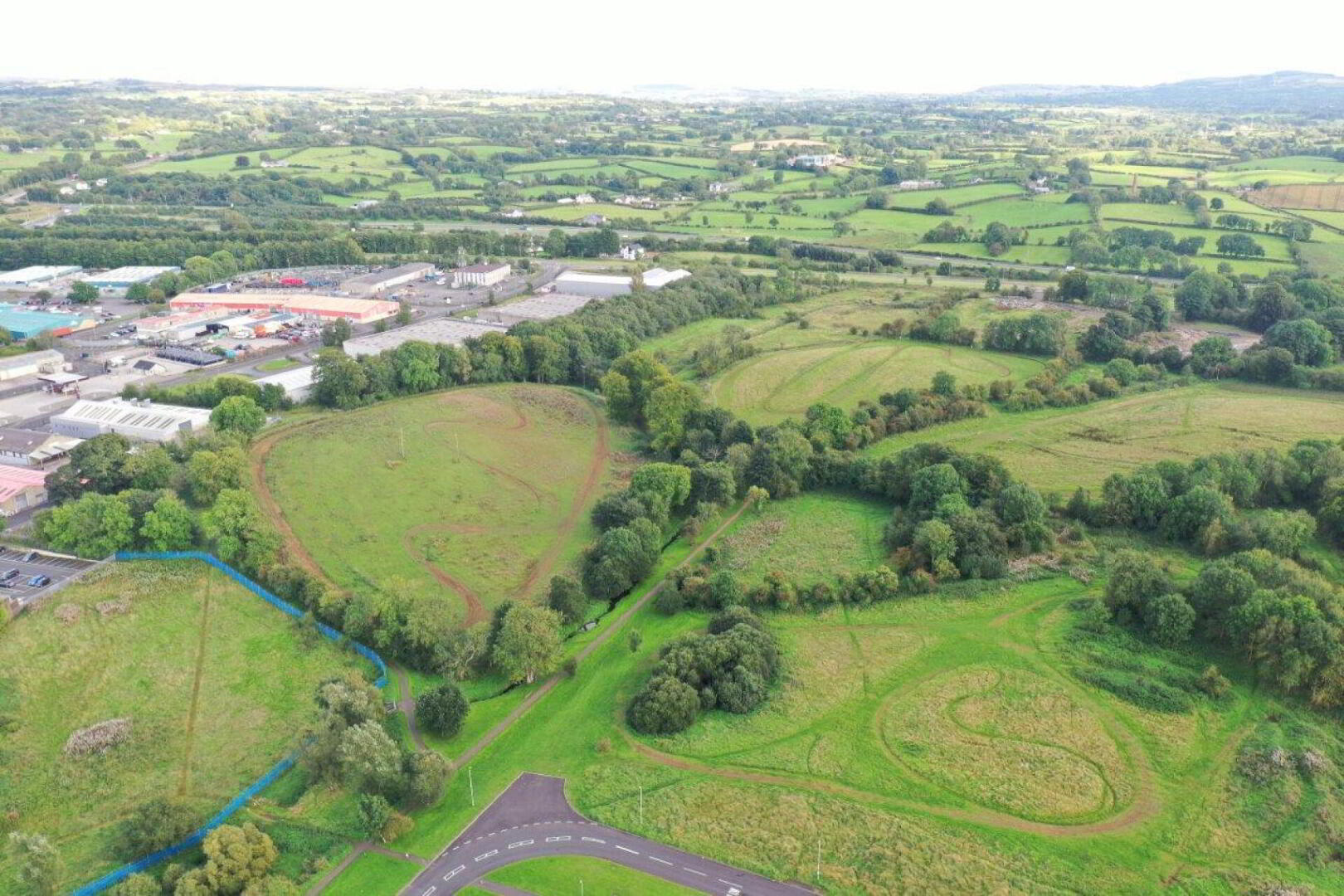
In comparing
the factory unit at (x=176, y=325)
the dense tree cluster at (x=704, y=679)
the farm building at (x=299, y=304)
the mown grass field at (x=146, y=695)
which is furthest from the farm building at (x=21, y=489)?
the dense tree cluster at (x=704, y=679)

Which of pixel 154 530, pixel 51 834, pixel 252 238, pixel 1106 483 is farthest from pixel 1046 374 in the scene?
pixel 252 238

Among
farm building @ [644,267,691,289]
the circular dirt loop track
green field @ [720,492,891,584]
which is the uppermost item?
farm building @ [644,267,691,289]

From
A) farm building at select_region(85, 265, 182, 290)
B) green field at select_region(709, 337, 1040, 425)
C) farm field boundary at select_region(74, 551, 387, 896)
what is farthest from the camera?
farm building at select_region(85, 265, 182, 290)

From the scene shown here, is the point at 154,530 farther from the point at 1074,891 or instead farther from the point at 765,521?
the point at 1074,891

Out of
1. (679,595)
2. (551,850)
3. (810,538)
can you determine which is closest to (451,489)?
(679,595)

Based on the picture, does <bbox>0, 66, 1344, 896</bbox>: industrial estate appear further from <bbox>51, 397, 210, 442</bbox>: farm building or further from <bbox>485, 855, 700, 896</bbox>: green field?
<bbox>51, 397, 210, 442</bbox>: farm building

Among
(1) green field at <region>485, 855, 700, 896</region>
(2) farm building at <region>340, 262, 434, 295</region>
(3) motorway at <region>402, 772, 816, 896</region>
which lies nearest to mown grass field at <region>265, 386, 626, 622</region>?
(3) motorway at <region>402, 772, 816, 896</region>

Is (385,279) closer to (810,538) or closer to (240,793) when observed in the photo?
(810,538)
